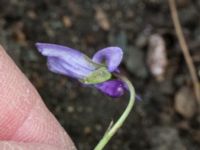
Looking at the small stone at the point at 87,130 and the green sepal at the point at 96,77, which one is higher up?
the green sepal at the point at 96,77

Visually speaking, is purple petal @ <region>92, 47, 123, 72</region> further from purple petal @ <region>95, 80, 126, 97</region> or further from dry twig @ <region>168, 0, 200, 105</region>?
dry twig @ <region>168, 0, 200, 105</region>

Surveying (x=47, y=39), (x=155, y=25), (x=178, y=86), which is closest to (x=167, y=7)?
(x=155, y=25)

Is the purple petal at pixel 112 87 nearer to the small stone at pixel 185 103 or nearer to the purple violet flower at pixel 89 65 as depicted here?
the purple violet flower at pixel 89 65

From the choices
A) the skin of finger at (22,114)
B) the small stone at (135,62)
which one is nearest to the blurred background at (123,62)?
the small stone at (135,62)

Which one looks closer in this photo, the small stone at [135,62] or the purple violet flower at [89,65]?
the purple violet flower at [89,65]

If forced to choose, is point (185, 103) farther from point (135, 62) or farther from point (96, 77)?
point (96, 77)

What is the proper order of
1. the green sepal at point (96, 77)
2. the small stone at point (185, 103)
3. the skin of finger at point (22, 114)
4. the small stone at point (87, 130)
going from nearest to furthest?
1. the green sepal at point (96, 77)
2. the skin of finger at point (22, 114)
3. the small stone at point (87, 130)
4. the small stone at point (185, 103)

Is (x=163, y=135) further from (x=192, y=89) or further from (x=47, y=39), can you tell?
(x=47, y=39)

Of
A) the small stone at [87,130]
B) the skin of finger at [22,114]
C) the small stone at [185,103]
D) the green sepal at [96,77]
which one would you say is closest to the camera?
the green sepal at [96,77]
